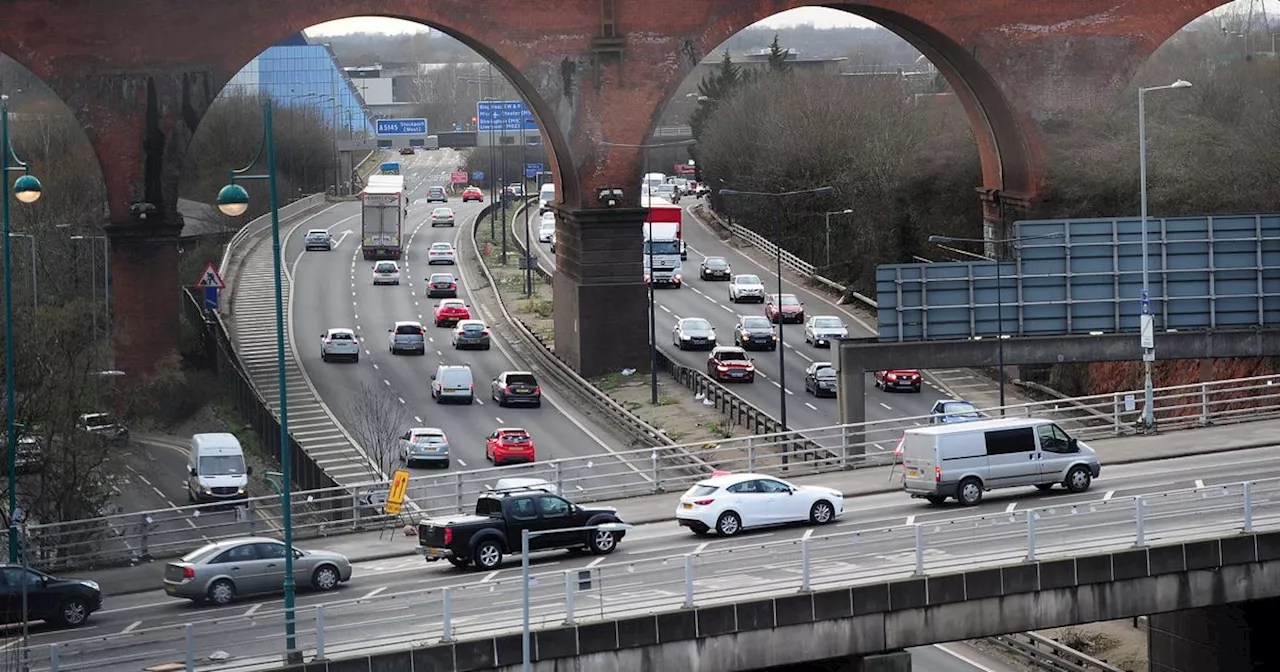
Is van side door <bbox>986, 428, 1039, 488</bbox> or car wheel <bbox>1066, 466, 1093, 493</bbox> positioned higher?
van side door <bbox>986, 428, 1039, 488</bbox>

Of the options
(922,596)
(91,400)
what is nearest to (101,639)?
(922,596)

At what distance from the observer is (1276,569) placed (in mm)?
36781

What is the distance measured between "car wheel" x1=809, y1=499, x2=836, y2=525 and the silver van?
35.3 meters

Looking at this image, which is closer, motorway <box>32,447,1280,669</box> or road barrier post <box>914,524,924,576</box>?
motorway <box>32,447,1280,669</box>

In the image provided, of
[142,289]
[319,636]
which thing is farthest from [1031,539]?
[142,289]

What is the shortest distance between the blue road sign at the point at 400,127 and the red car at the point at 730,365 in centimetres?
9244

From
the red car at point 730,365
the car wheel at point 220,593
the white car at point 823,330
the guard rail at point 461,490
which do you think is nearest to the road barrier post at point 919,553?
the guard rail at point 461,490

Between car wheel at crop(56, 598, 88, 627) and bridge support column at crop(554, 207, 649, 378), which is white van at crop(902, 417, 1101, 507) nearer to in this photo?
car wheel at crop(56, 598, 88, 627)

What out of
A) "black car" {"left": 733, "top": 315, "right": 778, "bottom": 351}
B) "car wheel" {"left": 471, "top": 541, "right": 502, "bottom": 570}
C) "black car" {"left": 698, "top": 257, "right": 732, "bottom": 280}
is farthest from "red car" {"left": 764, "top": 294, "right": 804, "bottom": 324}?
"car wheel" {"left": 471, "top": 541, "right": 502, "bottom": 570}

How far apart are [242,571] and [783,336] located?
5092cm

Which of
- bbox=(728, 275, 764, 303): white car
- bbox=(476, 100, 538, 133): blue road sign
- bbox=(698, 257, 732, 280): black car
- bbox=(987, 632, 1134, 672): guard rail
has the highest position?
bbox=(476, 100, 538, 133): blue road sign

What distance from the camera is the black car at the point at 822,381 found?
75.2 metres

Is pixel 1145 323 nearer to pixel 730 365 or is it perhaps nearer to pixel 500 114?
pixel 730 365

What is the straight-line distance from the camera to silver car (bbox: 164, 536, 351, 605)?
1469 inches
